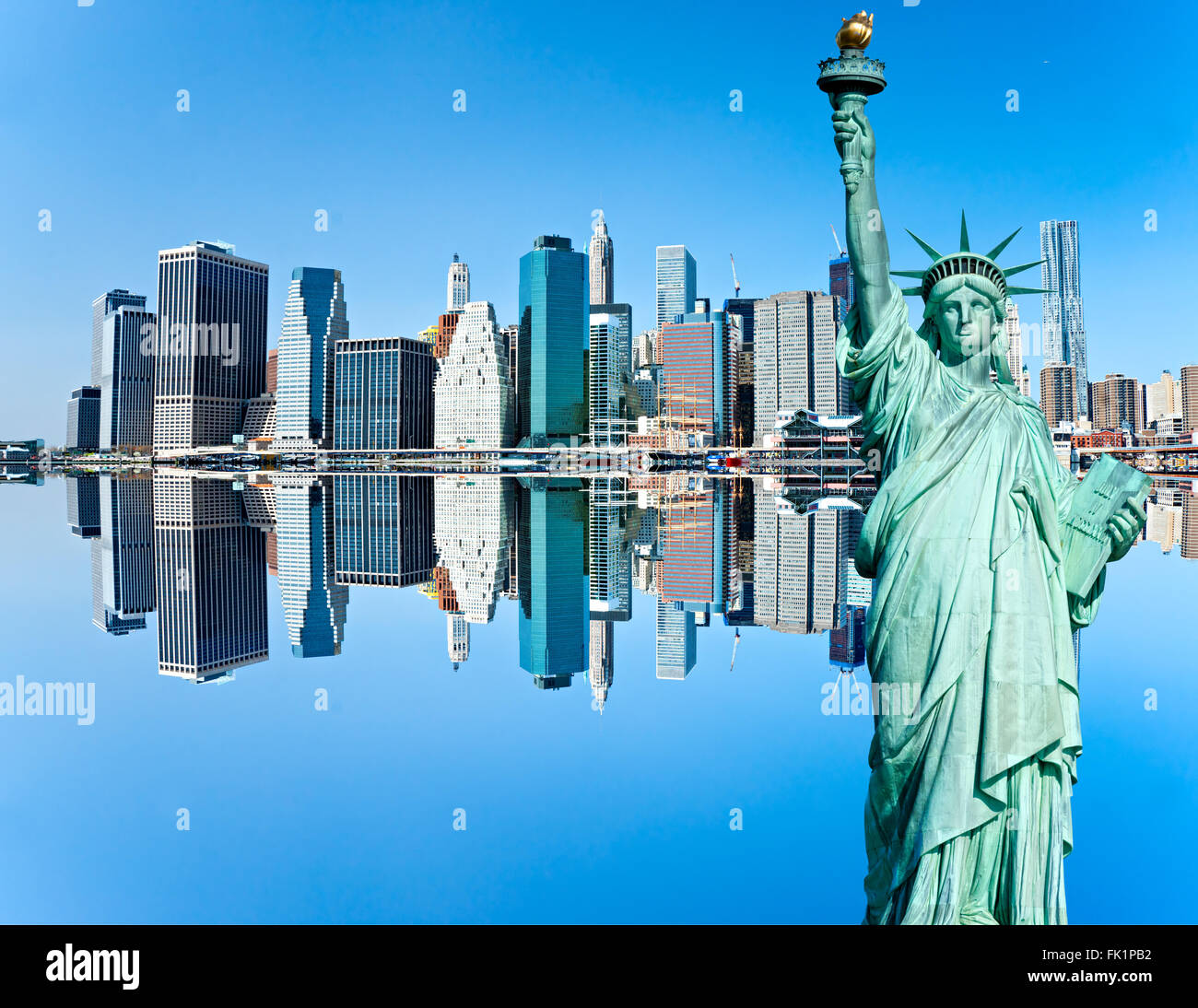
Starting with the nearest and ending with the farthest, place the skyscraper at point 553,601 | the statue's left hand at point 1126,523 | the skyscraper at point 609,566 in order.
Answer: the statue's left hand at point 1126,523, the skyscraper at point 553,601, the skyscraper at point 609,566

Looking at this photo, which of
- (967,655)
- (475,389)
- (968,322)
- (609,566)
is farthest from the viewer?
(475,389)

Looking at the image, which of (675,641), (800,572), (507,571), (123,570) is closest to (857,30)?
(675,641)

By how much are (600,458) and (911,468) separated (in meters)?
117

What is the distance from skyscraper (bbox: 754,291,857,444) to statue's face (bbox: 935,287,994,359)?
135 m

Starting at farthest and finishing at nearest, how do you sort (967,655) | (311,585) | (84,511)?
(84,511) < (311,585) < (967,655)

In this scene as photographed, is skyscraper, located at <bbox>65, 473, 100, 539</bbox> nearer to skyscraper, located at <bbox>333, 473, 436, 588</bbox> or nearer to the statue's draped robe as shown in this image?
skyscraper, located at <bbox>333, 473, 436, 588</bbox>

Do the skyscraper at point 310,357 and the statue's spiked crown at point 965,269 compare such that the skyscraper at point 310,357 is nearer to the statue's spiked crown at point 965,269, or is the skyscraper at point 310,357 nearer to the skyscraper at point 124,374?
the skyscraper at point 124,374

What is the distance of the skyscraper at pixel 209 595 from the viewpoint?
32.3 feet

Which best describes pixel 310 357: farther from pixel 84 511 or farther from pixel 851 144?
pixel 851 144

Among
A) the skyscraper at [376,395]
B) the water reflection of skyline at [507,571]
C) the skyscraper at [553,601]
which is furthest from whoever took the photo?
the skyscraper at [376,395]

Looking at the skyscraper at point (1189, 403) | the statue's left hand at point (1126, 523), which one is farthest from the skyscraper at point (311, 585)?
the skyscraper at point (1189, 403)

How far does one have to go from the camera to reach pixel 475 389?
138m

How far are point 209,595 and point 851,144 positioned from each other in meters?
12.5

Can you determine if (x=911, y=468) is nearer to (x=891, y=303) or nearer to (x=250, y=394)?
(x=891, y=303)
